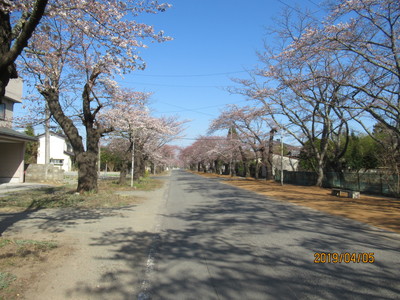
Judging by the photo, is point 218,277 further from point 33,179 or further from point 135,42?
point 33,179

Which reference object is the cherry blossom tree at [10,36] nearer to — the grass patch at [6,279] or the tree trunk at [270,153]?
the grass patch at [6,279]

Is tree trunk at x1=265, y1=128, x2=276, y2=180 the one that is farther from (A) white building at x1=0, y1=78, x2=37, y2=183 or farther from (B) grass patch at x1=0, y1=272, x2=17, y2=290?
(B) grass patch at x1=0, y1=272, x2=17, y2=290

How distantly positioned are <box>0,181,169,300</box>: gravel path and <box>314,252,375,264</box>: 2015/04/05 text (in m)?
3.09

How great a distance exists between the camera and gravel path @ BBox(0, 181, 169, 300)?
14.4 feet

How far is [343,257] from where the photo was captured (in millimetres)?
5801

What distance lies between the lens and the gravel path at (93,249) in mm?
4387

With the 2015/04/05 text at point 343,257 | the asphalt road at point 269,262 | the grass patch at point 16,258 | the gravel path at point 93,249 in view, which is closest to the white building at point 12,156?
the gravel path at point 93,249

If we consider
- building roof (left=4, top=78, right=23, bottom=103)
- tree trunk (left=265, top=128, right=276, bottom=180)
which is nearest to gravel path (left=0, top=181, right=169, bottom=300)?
building roof (left=4, top=78, right=23, bottom=103)

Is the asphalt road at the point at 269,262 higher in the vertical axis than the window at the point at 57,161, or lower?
lower

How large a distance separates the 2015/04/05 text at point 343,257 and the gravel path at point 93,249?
10.1 feet

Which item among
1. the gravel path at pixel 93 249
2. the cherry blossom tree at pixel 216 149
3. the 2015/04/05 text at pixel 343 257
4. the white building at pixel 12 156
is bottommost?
the gravel path at pixel 93 249

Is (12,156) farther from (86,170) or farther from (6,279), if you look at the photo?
(6,279)

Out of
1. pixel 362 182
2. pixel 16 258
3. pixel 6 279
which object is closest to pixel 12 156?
pixel 16 258

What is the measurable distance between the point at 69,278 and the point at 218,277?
2.19m
